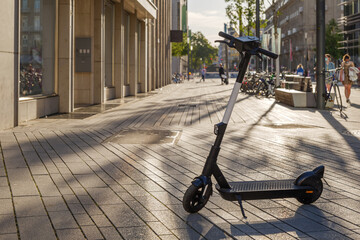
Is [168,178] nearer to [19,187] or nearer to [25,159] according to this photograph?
[19,187]

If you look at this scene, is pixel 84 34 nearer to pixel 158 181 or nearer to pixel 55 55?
pixel 55 55

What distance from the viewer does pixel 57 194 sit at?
4.55 m

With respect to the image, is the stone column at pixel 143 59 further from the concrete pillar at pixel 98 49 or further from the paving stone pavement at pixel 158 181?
the paving stone pavement at pixel 158 181

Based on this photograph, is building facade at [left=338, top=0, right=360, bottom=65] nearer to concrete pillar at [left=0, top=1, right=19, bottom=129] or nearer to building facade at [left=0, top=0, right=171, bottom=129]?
building facade at [left=0, top=0, right=171, bottom=129]

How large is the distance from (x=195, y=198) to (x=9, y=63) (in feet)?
22.7

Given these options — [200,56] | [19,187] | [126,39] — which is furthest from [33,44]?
[200,56]

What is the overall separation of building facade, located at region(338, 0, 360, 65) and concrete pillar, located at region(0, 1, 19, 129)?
5862 cm

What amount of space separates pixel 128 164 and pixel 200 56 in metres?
153

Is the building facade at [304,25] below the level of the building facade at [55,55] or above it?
above

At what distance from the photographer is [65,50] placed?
43.6ft

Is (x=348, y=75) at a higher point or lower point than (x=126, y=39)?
lower

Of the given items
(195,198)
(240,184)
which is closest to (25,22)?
(240,184)

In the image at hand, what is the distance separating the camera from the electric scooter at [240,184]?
12.7ft

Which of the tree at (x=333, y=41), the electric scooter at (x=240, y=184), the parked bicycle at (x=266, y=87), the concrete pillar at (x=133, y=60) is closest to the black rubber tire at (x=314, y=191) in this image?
the electric scooter at (x=240, y=184)
